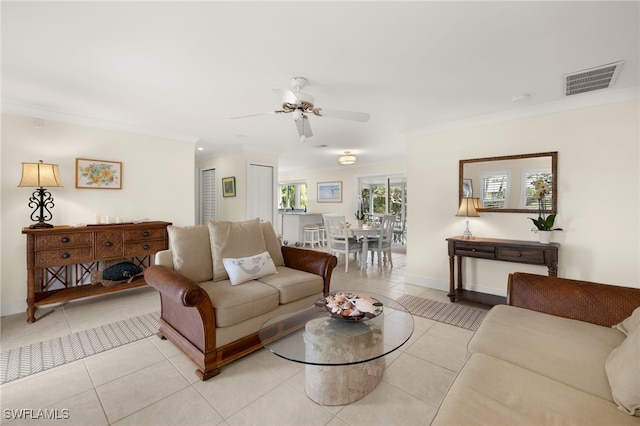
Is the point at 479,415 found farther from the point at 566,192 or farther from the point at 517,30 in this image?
the point at 566,192

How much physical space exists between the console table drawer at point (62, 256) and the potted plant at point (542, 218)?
16.7 feet

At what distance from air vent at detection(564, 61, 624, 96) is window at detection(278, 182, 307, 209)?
7.20 meters

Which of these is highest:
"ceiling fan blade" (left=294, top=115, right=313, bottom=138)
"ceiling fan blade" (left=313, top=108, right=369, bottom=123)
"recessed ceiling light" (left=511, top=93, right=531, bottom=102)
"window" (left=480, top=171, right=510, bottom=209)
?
"recessed ceiling light" (left=511, top=93, right=531, bottom=102)

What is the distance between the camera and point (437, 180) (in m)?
3.98

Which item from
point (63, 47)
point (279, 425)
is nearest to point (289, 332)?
point (279, 425)

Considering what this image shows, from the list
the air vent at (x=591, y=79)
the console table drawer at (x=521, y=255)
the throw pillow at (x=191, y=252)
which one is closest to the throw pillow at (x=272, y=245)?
the throw pillow at (x=191, y=252)

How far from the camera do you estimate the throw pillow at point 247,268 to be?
2.50m

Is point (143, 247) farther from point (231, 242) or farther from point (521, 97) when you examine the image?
point (521, 97)

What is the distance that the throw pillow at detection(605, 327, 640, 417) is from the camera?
3.36ft

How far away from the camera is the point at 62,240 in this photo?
300cm

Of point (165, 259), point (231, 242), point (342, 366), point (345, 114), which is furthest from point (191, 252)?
point (345, 114)

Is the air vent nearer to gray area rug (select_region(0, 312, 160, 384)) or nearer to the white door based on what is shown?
gray area rug (select_region(0, 312, 160, 384))

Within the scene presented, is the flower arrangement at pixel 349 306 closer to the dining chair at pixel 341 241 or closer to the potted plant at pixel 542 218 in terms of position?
the potted plant at pixel 542 218

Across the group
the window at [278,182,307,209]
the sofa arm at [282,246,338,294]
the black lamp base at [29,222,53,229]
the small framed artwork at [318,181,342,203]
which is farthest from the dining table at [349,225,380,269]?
the window at [278,182,307,209]
